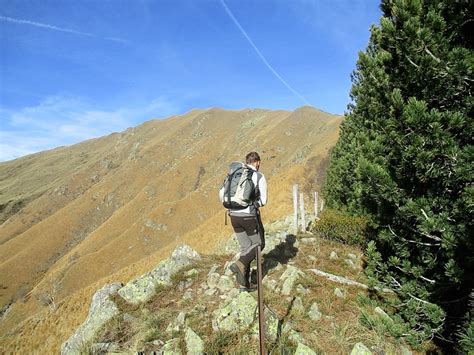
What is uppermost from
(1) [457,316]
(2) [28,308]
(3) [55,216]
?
(1) [457,316]

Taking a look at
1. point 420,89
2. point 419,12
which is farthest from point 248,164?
point 419,12

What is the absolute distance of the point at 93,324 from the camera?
702cm

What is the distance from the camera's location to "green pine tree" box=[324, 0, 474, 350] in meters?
4.24

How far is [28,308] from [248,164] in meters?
57.3

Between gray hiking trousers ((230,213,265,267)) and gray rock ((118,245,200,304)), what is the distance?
9.38ft

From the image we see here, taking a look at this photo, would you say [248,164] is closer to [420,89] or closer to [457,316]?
[420,89]

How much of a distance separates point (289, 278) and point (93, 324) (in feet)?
14.5

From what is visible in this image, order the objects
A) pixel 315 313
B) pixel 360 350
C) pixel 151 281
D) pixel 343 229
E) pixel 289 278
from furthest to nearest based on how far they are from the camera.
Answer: pixel 343 229 < pixel 151 281 < pixel 289 278 < pixel 315 313 < pixel 360 350

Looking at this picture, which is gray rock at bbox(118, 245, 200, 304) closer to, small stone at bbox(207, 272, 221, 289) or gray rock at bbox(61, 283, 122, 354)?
gray rock at bbox(61, 283, 122, 354)

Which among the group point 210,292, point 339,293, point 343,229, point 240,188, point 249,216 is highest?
point 240,188

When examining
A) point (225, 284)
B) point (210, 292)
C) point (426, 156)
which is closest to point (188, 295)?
point (210, 292)

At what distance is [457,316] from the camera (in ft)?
16.8

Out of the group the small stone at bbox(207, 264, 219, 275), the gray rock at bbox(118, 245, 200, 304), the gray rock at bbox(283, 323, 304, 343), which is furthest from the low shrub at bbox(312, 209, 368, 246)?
the gray rock at bbox(283, 323, 304, 343)

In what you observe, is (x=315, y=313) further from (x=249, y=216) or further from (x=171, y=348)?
(x=171, y=348)
